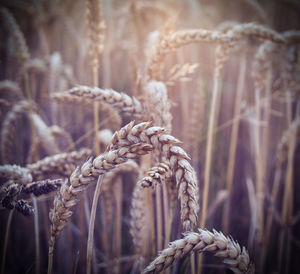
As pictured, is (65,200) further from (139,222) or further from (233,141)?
(233,141)

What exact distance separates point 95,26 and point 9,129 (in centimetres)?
45

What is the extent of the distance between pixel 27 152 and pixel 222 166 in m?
0.83

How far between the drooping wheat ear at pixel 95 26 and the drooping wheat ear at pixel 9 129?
1.04 ft

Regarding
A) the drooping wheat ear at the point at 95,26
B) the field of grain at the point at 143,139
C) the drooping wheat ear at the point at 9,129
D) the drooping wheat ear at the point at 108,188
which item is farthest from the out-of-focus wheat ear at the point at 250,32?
the drooping wheat ear at the point at 9,129

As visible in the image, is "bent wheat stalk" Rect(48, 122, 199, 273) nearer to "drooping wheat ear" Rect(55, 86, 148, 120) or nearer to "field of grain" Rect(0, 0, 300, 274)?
"field of grain" Rect(0, 0, 300, 274)

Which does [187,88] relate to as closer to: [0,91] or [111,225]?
[111,225]

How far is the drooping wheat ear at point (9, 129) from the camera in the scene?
82cm

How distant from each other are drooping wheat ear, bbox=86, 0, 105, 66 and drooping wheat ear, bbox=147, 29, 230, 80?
0.23 metres

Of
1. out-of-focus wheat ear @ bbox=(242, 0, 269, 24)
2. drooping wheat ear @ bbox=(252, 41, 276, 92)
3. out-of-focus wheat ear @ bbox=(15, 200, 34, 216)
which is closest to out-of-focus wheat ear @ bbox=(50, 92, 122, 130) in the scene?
out-of-focus wheat ear @ bbox=(15, 200, 34, 216)

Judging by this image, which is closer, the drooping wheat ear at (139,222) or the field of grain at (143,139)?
the field of grain at (143,139)

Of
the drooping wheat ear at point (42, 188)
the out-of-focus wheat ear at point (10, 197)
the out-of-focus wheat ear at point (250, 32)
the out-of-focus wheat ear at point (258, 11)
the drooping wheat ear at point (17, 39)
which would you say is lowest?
the out-of-focus wheat ear at point (10, 197)

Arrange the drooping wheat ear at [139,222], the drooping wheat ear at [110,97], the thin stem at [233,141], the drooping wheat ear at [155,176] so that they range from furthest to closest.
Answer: the thin stem at [233,141] → the drooping wheat ear at [139,222] → the drooping wheat ear at [110,97] → the drooping wheat ear at [155,176]

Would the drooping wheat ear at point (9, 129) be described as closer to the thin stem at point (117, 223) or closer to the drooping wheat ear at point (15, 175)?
the drooping wheat ear at point (15, 175)

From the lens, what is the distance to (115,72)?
1.13 metres
